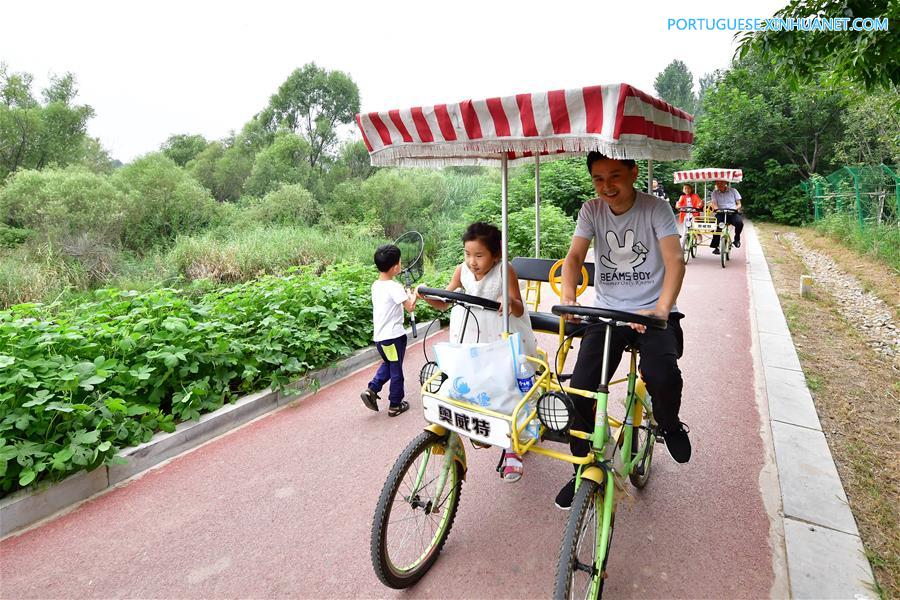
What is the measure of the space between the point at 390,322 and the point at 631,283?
82.5 inches

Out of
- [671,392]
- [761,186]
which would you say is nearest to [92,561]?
[671,392]

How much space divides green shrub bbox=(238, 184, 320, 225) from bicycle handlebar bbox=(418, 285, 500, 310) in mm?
18706

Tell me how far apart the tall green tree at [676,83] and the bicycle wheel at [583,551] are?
8039 centimetres

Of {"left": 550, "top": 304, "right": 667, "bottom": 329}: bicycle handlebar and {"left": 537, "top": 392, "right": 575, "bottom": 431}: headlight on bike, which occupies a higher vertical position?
{"left": 550, "top": 304, "right": 667, "bottom": 329}: bicycle handlebar

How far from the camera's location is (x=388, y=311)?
414 cm

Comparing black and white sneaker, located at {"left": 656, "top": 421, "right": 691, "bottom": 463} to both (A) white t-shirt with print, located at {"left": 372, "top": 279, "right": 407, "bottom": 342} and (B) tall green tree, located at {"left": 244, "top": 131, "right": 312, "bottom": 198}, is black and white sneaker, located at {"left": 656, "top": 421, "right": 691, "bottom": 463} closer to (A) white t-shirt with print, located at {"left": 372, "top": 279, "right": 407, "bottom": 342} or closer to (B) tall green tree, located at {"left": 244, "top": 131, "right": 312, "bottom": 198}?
(A) white t-shirt with print, located at {"left": 372, "top": 279, "right": 407, "bottom": 342}

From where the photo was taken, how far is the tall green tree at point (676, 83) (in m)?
71.3

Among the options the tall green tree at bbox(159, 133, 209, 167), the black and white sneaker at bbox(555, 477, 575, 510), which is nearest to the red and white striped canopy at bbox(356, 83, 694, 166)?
the black and white sneaker at bbox(555, 477, 575, 510)

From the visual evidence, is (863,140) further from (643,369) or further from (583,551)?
(583,551)

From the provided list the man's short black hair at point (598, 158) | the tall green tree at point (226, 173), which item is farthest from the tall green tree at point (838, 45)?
the tall green tree at point (226, 173)

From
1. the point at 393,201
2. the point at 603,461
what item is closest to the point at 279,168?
the point at 393,201

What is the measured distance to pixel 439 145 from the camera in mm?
2424

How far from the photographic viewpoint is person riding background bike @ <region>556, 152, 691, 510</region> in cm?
234

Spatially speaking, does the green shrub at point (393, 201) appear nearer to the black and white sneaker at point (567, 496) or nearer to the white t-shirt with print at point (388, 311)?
the white t-shirt with print at point (388, 311)
